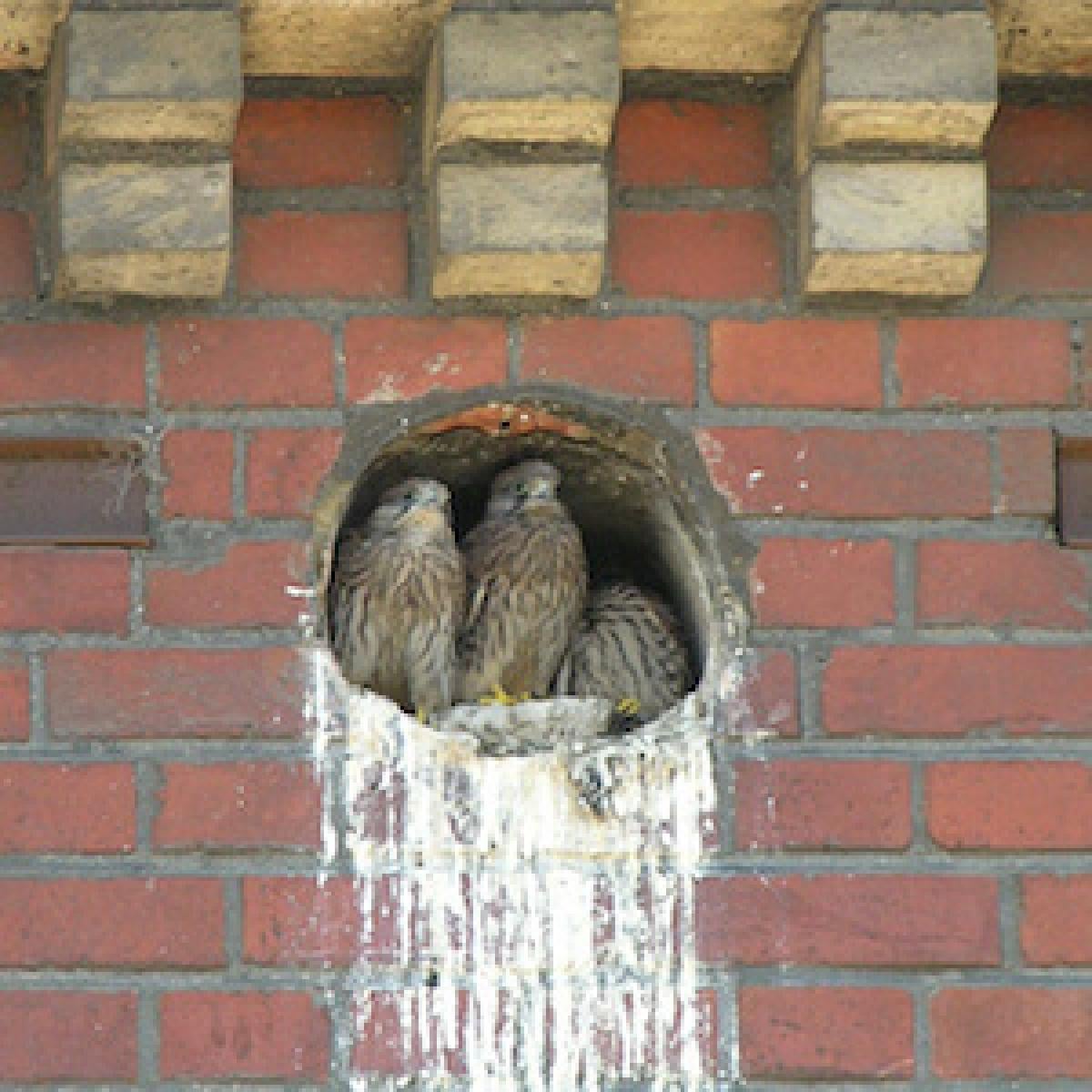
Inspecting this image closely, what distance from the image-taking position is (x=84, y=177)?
4215 millimetres

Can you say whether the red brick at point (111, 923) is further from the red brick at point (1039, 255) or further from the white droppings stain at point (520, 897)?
the red brick at point (1039, 255)

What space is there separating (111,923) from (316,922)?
0.23 metres

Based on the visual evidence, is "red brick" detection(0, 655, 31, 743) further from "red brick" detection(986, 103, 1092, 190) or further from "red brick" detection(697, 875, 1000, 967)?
"red brick" detection(986, 103, 1092, 190)

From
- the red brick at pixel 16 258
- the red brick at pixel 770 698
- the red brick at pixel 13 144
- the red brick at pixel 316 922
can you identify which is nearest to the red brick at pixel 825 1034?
the red brick at pixel 770 698

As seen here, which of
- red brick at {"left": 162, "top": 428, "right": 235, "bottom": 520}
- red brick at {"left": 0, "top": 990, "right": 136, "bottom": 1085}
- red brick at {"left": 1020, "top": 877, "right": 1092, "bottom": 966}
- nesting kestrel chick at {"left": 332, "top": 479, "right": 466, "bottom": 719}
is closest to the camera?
red brick at {"left": 0, "top": 990, "right": 136, "bottom": 1085}

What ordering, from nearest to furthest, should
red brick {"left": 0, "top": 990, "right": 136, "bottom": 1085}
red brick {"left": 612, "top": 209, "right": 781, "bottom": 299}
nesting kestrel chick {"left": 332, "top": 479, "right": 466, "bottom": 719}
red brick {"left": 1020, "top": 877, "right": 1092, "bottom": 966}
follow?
red brick {"left": 0, "top": 990, "right": 136, "bottom": 1085}, red brick {"left": 1020, "top": 877, "right": 1092, "bottom": 966}, red brick {"left": 612, "top": 209, "right": 781, "bottom": 299}, nesting kestrel chick {"left": 332, "top": 479, "right": 466, "bottom": 719}

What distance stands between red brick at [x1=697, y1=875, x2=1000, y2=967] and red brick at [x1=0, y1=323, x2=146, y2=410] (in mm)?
887

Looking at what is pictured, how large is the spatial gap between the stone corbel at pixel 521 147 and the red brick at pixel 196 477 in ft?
1.06

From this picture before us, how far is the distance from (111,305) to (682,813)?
2.91 feet

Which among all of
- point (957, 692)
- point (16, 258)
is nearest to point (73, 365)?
point (16, 258)

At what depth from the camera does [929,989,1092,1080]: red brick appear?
4156mm

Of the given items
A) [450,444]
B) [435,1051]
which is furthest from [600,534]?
[435,1051]

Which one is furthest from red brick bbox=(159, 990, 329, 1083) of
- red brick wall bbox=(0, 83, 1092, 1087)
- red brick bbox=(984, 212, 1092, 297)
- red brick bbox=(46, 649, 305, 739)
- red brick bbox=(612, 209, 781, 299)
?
red brick bbox=(984, 212, 1092, 297)

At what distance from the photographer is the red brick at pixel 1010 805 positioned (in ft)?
13.9
